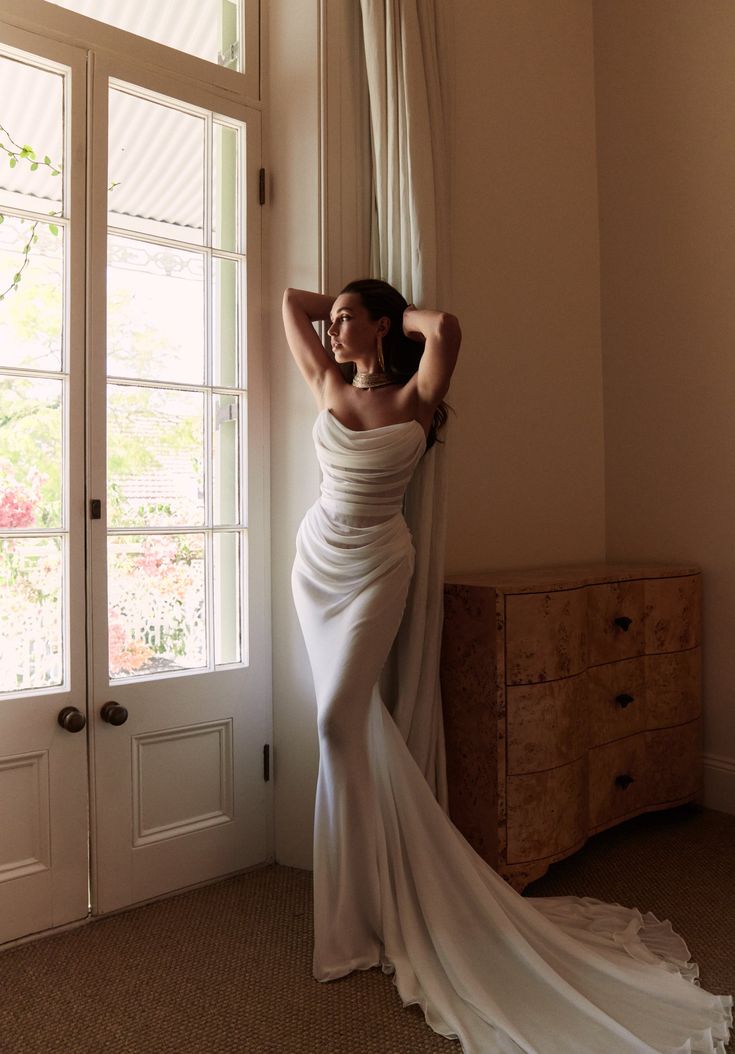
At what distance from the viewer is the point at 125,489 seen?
7.89ft

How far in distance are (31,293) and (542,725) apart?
1871mm

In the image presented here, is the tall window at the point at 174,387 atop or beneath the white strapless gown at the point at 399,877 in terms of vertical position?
atop

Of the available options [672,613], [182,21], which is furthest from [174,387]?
[672,613]

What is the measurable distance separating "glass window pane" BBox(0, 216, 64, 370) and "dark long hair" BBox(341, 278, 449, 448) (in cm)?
80

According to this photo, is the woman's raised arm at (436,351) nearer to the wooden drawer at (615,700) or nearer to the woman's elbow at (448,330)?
the woman's elbow at (448,330)

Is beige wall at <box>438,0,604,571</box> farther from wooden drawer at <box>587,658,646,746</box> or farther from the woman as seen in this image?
the woman

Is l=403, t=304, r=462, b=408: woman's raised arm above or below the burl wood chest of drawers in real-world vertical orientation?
above

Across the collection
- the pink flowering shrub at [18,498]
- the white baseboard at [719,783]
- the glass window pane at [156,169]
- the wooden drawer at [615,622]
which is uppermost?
the glass window pane at [156,169]

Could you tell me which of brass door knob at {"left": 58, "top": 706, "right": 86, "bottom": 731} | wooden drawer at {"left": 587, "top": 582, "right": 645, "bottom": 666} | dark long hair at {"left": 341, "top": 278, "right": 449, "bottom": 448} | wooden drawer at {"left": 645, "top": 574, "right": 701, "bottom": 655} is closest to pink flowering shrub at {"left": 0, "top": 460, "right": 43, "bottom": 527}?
brass door knob at {"left": 58, "top": 706, "right": 86, "bottom": 731}

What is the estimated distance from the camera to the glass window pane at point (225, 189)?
2.60 metres

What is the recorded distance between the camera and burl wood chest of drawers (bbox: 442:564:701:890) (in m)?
2.37

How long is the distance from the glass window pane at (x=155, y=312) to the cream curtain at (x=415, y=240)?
1.96 ft

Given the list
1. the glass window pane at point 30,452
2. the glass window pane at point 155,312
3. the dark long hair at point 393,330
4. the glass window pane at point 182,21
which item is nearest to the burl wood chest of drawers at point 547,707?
the dark long hair at point 393,330

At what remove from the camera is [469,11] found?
3049 millimetres
